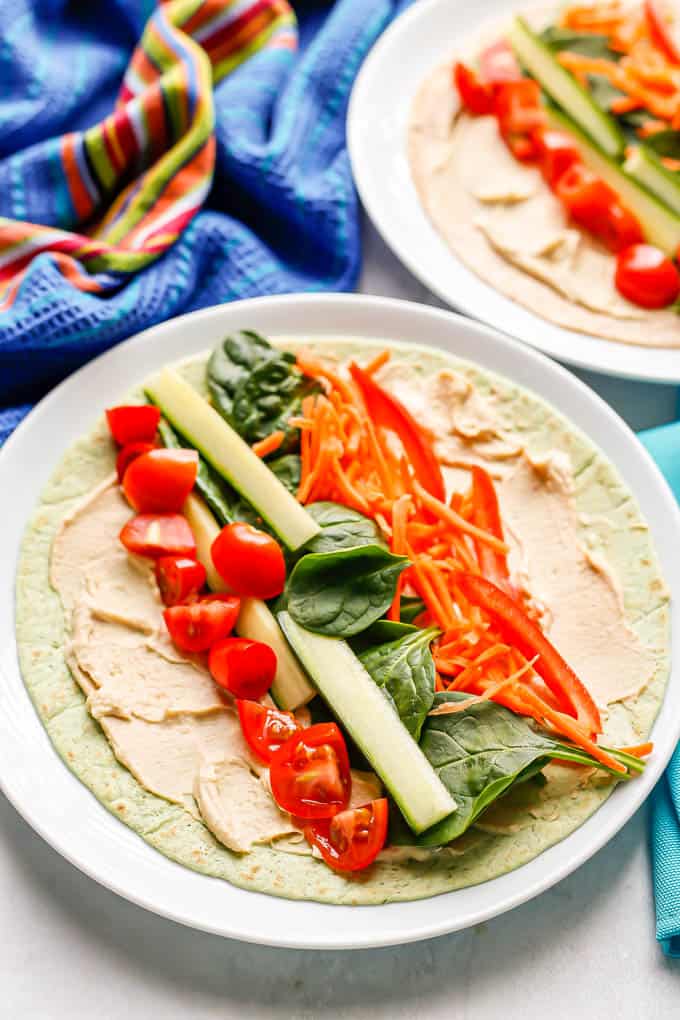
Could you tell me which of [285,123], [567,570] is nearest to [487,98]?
[285,123]

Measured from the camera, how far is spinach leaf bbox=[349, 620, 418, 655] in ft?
11.0

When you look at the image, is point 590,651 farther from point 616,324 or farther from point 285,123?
point 285,123

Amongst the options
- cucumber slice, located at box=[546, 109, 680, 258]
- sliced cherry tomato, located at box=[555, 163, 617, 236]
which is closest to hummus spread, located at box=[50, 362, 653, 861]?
sliced cherry tomato, located at box=[555, 163, 617, 236]

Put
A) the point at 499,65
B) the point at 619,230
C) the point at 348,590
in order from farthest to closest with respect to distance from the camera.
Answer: the point at 499,65, the point at 619,230, the point at 348,590

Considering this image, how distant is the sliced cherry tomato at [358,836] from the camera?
10.1 feet

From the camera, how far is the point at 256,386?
380 cm

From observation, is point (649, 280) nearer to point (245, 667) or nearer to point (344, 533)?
point (344, 533)

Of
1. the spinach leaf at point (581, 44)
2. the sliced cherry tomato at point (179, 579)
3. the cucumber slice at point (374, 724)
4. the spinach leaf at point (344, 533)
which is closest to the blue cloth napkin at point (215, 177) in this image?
the spinach leaf at point (581, 44)

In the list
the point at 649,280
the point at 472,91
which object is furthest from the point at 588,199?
the point at 472,91

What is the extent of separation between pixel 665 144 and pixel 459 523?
238 cm

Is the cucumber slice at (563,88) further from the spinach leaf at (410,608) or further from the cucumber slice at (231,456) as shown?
the spinach leaf at (410,608)

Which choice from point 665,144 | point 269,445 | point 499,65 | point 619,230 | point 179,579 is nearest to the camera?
point 179,579

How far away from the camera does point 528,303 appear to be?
4.35 m

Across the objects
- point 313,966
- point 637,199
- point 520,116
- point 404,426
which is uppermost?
point 520,116
